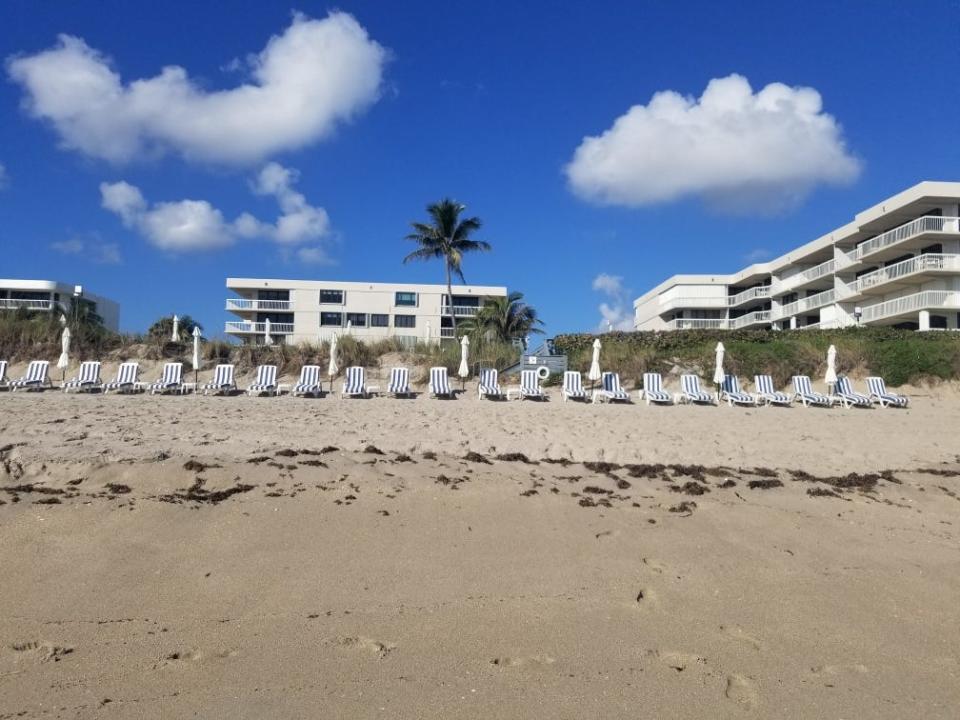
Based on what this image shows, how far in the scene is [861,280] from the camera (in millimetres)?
37188

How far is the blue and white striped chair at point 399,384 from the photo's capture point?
688 inches

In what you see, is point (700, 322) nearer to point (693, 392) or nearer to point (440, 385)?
point (693, 392)

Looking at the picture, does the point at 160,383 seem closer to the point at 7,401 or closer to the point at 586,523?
the point at 7,401

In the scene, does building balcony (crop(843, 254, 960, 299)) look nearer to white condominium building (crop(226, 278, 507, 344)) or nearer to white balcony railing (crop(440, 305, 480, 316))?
white condominium building (crop(226, 278, 507, 344))

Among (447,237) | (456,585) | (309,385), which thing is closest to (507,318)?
(447,237)

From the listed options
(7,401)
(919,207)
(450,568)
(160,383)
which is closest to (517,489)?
(450,568)

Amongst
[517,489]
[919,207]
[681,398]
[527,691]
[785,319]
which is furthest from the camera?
[785,319]

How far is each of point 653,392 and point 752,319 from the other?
37.0m

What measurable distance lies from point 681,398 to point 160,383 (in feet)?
44.1

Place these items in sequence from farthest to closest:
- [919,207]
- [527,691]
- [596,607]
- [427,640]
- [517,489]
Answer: [919,207]
[517,489]
[596,607]
[427,640]
[527,691]

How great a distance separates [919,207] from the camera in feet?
111

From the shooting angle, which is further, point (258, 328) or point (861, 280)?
point (258, 328)

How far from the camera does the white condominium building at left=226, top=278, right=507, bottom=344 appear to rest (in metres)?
53.5

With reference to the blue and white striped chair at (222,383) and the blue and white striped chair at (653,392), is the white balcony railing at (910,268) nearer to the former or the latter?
the blue and white striped chair at (653,392)
